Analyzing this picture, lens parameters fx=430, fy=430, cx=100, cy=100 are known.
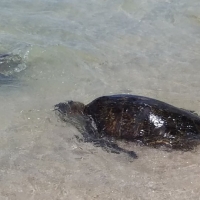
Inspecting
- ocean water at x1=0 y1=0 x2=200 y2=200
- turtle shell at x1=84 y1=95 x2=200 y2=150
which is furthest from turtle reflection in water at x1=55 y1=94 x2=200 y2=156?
ocean water at x1=0 y1=0 x2=200 y2=200

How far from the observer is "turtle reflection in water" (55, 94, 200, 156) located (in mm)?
4594

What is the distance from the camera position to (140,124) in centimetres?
472

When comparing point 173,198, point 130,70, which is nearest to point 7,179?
point 173,198

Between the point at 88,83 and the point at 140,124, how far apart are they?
1768 mm

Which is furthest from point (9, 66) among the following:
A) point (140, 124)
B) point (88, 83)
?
point (140, 124)

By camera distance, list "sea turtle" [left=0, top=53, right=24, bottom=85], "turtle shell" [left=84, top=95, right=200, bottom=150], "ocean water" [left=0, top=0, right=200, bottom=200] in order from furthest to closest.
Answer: "sea turtle" [left=0, top=53, right=24, bottom=85] → "turtle shell" [left=84, top=95, right=200, bottom=150] → "ocean water" [left=0, top=0, right=200, bottom=200]

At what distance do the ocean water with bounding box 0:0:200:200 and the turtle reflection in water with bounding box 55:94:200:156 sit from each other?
0.38 feet

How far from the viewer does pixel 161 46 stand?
777 centimetres

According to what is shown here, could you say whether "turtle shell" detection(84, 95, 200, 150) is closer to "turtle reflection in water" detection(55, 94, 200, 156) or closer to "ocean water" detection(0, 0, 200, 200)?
"turtle reflection in water" detection(55, 94, 200, 156)

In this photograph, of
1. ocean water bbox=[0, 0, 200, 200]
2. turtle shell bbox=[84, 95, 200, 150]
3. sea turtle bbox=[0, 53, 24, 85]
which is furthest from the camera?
sea turtle bbox=[0, 53, 24, 85]

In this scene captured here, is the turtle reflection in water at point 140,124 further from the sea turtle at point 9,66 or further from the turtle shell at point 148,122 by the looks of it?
the sea turtle at point 9,66

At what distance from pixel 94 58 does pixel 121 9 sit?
9.23ft

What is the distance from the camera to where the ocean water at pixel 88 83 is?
13.5 ft

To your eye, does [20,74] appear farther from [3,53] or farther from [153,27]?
[153,27]
